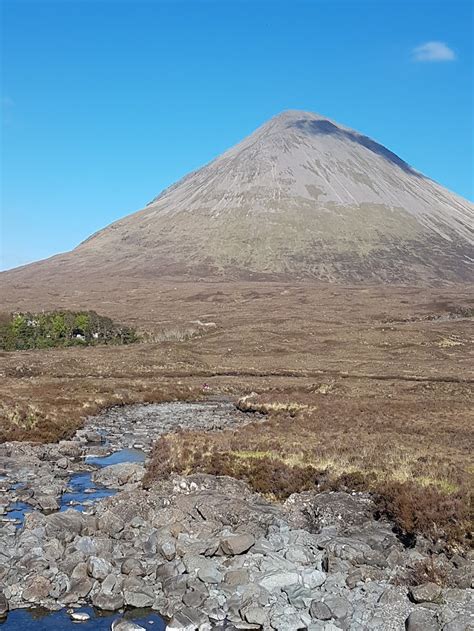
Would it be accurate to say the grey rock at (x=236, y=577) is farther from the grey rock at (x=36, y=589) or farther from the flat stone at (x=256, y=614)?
the grey rock at (x=36, y=589)

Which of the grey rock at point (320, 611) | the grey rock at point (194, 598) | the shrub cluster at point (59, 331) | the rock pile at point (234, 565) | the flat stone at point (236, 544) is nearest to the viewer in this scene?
the grey rock at point (320, 611)

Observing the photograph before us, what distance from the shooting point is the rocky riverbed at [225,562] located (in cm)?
1739

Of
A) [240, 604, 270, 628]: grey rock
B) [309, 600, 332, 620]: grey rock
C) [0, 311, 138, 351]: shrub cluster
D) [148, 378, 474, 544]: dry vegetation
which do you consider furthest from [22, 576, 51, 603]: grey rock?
[0, 311, 138, 351]: shrub cluster

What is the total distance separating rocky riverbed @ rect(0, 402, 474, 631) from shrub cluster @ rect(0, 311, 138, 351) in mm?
77714

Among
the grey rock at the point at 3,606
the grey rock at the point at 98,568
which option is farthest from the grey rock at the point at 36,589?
the grey rock at the point at 98,568

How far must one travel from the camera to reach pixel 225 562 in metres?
20.6

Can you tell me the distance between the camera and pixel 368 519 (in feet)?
78.6

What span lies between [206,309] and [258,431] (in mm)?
133302

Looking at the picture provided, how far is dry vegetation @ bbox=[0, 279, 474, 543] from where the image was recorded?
27.4 m

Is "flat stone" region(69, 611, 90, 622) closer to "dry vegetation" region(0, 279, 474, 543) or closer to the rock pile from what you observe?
the rock pile

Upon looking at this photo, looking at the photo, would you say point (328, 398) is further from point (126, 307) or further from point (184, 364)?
point (126, 307)

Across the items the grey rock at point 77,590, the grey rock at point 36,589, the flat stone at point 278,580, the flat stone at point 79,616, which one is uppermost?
the grey rock at point 36,589

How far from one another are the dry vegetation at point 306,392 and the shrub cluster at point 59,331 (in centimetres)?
759

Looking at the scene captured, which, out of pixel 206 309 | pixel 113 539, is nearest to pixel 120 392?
pixel 113 539
